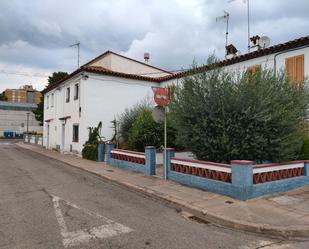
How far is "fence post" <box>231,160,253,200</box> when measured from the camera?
7551mm

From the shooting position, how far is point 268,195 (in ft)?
26.5

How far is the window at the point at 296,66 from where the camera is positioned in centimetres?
1248

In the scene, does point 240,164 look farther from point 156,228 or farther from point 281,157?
point 156,228

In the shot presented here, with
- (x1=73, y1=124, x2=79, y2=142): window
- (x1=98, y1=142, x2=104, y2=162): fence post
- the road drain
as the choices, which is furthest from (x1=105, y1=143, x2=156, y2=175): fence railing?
(x1=73, y1=124, x2=79, y2=142): window

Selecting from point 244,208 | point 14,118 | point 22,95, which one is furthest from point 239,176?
point 22,95

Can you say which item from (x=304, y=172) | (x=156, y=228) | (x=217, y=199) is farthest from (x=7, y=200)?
(x=304, y=172)

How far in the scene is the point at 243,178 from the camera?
7.61 meters

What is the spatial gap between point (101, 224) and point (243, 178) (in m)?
3.81

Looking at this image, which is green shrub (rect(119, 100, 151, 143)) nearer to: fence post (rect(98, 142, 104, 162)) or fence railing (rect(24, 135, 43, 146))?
fence post (rect(98, 142, 104, 162))

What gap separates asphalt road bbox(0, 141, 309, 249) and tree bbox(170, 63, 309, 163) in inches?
110

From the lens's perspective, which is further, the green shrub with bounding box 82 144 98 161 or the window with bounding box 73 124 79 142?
the window with bounding box 73 124 79 142

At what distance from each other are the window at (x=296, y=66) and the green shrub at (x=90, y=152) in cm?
1048

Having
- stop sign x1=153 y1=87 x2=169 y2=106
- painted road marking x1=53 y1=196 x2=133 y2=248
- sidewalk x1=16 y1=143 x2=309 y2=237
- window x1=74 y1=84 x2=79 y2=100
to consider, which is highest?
window x1=74 y1=84 x2=79 y2=100

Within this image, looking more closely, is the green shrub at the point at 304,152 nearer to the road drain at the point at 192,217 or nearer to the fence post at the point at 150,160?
the fence post at the point at 150,160
